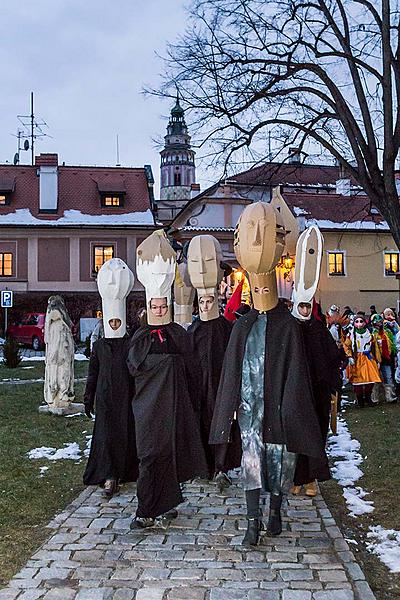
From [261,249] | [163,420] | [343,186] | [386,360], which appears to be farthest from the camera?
[343,186]

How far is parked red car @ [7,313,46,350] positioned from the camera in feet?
101

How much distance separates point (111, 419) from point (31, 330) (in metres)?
24.8

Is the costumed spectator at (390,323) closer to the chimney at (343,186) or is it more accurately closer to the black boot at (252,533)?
the black boot at (252,533)

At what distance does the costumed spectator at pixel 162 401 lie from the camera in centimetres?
599

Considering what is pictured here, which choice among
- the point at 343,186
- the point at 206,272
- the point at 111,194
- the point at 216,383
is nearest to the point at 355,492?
the point at 216,383

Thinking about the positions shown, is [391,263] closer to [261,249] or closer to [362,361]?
[362,361]

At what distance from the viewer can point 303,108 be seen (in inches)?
679

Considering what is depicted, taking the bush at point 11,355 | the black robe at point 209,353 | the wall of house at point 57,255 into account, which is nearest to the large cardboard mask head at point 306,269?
the black robe at point 209,353

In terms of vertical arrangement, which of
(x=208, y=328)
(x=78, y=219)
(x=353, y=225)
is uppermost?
(x=78, y=219)

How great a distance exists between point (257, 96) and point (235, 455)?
452 inches

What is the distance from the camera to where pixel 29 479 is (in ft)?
25.8

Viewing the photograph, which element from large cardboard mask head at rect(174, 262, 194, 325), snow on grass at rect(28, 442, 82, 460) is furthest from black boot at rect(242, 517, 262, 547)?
large cardboard mask head at rect(174, 262, 194, 325)

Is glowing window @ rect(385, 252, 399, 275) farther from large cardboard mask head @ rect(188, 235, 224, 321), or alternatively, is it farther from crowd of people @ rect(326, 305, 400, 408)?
large cardboard mask head @ rect(188, 235, 224, 321)

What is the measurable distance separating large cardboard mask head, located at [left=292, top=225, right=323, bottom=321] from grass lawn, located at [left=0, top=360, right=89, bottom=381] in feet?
42.7
